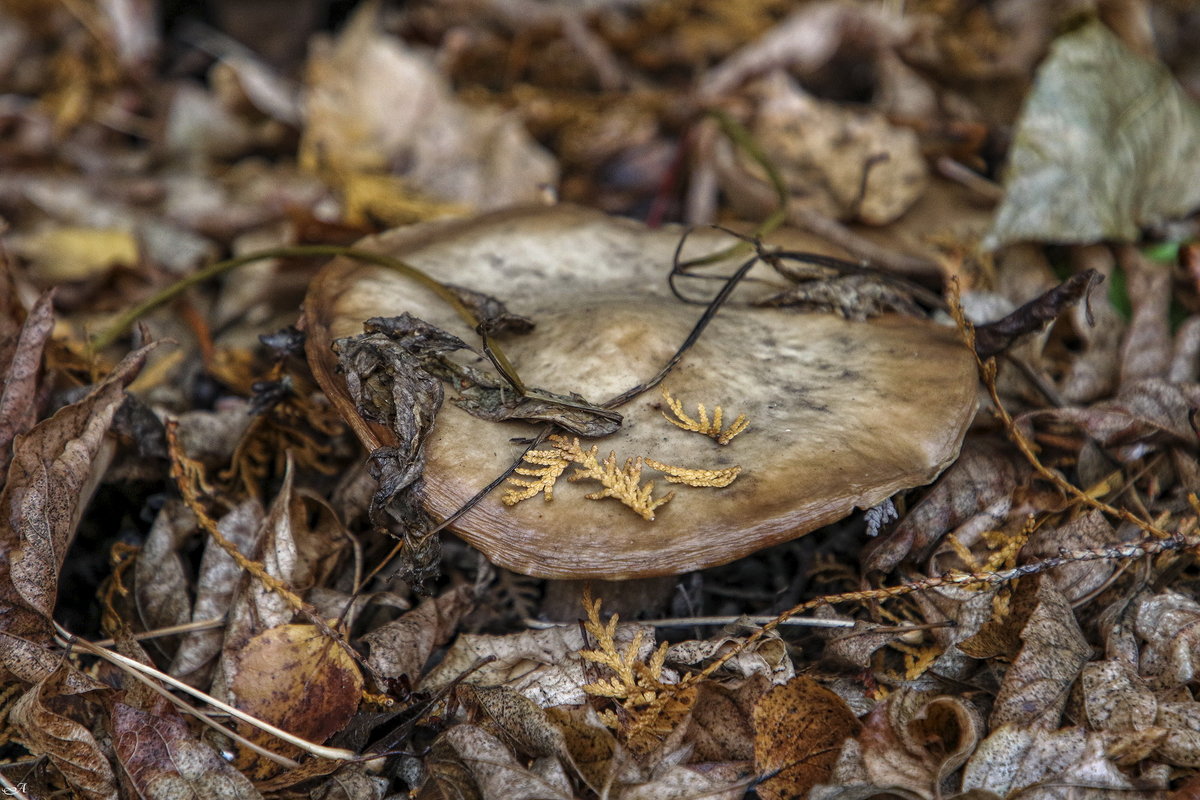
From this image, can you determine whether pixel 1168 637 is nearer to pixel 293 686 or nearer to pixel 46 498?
pixel 293 686

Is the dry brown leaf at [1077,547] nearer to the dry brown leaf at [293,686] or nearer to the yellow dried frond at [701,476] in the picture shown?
the yellow dried frond at [701,476]

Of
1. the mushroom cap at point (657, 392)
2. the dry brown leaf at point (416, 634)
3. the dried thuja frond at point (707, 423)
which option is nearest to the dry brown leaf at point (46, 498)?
the mushroom cap at point (657, 392)

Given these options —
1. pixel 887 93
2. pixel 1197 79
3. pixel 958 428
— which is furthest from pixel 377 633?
pixel 1197 79

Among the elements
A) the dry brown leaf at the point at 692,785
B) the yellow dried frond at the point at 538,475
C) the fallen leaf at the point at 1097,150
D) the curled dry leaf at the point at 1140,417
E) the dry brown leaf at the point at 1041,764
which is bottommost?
the dry brown leaf at the point at 692,785

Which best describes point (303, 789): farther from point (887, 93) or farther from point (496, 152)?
point (887, 93)

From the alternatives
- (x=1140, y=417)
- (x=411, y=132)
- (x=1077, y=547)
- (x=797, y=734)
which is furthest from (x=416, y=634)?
(x=411, y=132)

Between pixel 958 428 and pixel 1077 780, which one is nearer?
pixel 1077 780

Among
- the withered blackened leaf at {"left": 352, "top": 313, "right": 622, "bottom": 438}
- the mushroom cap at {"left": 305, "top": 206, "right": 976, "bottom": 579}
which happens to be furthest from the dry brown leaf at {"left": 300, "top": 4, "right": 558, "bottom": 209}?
the withered blackened leaf at {"left": 352, "top": 313, "right": 622, "bottom": 438}
